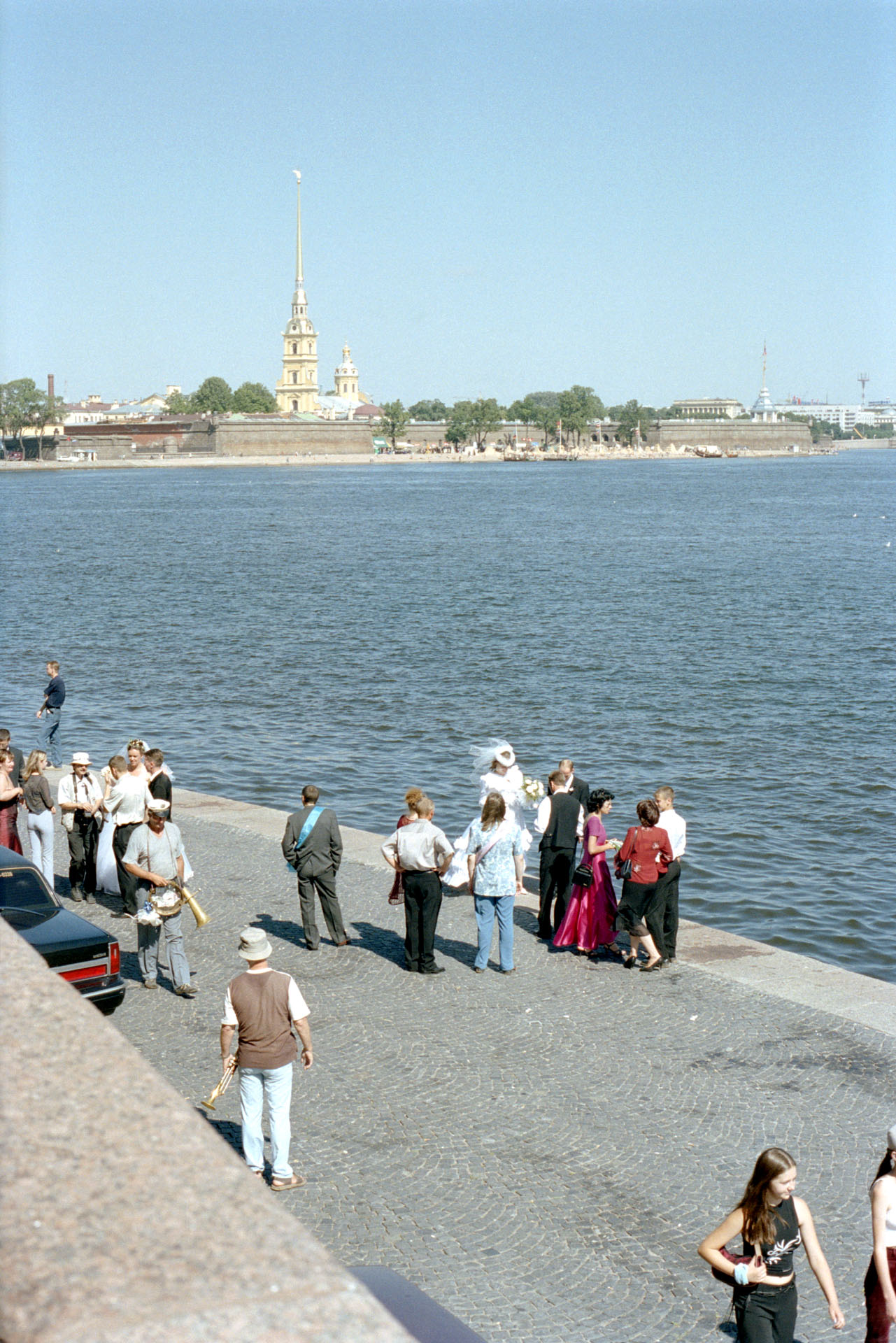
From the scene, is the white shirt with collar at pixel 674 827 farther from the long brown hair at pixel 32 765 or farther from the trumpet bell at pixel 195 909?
the long brown hair at pixel 32 765

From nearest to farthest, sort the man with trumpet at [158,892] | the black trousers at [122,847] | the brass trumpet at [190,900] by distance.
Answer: the man with trumpet at [158,892], the brass trumpet at [190,900], the black trousers at [122,847]

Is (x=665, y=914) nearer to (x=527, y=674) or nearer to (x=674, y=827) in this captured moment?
(x=674, y=827)

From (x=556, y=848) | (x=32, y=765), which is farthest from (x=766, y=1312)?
(x=32, y=765)

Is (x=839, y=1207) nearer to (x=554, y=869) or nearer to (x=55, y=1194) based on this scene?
(x=554, y=869)

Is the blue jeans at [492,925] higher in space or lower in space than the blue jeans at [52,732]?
higher

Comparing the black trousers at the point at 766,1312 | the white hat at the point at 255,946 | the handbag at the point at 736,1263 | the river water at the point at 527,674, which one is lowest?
the river water at the point at 527,674

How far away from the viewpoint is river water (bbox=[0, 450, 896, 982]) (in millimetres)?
19188

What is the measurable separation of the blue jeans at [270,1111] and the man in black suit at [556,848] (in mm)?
4947

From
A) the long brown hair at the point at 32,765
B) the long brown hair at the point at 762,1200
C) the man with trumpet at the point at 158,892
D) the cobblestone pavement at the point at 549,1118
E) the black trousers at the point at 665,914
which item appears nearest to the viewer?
the long brown hair at the point at 762,1200

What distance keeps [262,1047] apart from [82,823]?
6321 mm

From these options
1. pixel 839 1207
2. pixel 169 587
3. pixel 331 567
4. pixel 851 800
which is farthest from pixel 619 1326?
pixel 331 567

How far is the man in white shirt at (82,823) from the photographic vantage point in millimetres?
12703

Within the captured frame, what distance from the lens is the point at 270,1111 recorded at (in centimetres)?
694

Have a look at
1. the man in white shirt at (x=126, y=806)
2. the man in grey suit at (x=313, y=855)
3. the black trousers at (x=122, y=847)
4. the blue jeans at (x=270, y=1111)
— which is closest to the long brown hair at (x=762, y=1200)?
the blue jeans at (x=270, y=1111)
